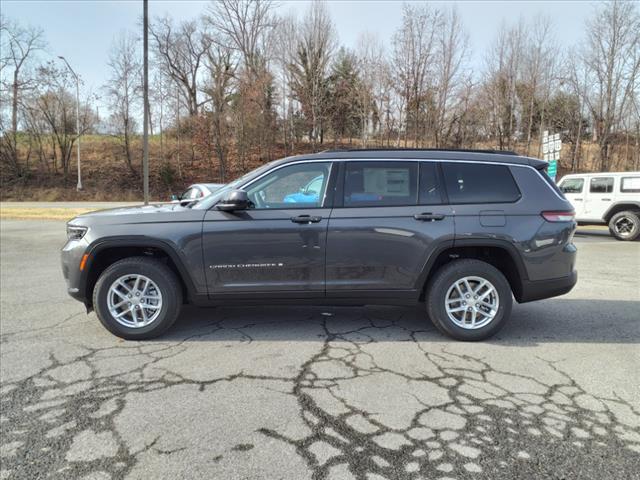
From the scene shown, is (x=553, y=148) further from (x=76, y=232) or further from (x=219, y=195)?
(x=76, y=232)

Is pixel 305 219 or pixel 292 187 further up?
pixel 292 187

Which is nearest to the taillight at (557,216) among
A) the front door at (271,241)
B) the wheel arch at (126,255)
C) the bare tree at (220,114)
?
the front door at (271,241)

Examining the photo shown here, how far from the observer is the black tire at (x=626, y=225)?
1282 cm

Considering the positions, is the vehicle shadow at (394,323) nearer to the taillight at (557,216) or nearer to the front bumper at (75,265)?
the front bumper at (75,265)

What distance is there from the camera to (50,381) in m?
3.46

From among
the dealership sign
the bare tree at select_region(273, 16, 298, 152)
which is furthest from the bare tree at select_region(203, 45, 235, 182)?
the dealership sign

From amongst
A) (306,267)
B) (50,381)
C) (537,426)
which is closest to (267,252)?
(306,267)

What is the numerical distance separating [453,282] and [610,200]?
1185 cm

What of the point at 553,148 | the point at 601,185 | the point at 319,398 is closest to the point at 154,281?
the point at 319,398

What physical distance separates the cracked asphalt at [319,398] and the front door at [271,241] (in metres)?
0.60

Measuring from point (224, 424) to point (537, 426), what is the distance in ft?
6.65

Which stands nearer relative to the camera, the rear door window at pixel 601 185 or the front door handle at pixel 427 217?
the front door handle at pixel 427 217

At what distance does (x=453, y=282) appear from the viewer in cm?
432

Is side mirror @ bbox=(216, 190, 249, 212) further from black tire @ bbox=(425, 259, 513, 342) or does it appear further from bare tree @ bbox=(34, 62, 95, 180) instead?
bare tree @ bbox=(34, 62, 95, 180)
